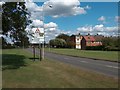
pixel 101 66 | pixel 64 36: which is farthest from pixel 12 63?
pixel 64 36

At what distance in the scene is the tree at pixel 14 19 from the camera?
21897 mm

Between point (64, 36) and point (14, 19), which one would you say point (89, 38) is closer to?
point (64, 36)

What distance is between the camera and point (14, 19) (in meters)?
22.6

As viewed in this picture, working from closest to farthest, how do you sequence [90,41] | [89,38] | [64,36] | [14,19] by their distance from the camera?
[14,19], [90,41], [89,38], [64,36]

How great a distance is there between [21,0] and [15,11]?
1021mm

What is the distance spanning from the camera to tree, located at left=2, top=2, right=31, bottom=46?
21897 millimetres

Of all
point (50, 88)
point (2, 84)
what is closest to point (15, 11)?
point (2, 84)

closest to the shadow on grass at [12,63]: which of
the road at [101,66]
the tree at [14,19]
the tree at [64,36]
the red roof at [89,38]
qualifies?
the tree at [14,19]

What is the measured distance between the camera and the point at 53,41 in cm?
17225

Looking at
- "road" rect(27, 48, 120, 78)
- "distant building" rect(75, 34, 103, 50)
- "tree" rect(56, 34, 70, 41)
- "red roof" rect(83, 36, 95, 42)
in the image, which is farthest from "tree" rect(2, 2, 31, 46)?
"tree" rect(56, 34, 70, 41)

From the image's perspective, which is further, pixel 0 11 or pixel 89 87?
pixel 0 11

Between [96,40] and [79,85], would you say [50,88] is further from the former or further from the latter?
[96,40]

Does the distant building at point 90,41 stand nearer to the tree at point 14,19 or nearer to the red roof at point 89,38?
the red roof at point 89,38

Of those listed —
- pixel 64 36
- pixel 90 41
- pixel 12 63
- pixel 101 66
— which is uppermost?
pixel 64 36
